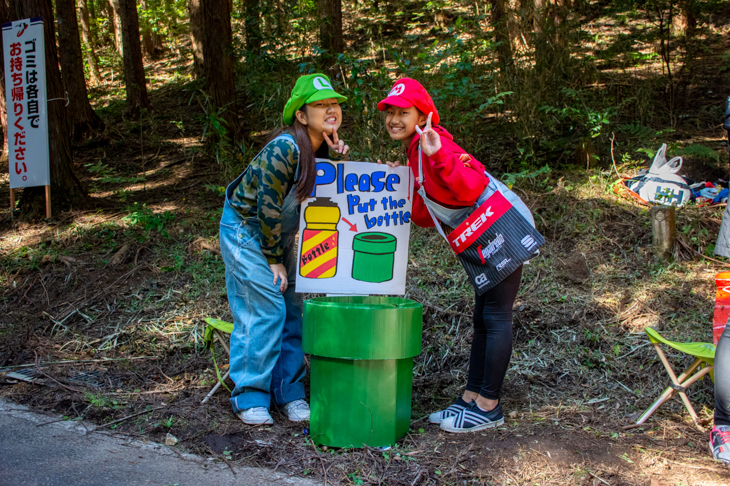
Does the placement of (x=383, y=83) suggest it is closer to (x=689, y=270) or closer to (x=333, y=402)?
(x=689, y=270)

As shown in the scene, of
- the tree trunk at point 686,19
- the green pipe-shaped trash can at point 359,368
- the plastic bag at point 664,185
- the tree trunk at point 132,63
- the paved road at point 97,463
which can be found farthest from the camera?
the tree trunk at point 132,63

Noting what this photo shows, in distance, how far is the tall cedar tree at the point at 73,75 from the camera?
10719 millimetres

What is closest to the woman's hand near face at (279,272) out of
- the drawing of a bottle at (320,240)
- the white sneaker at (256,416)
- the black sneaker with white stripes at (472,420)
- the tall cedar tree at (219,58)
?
the drawing of a bottle at (320,240)

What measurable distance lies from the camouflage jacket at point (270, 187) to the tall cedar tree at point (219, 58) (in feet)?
17.3

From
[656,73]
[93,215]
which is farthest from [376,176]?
[656,73]

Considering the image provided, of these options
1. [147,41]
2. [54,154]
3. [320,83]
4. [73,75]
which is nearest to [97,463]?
[320,83]

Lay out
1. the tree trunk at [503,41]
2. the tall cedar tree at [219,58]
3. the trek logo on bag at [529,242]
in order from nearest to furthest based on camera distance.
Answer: the trek logo on bag at [529,242], the tree trunk at [503,41], the tall cedar tree at [219,58]

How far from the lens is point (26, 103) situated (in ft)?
21.7

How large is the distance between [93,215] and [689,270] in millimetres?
6547

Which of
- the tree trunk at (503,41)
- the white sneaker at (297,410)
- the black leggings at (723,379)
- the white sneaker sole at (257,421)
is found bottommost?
the white sneaker at (297,410)

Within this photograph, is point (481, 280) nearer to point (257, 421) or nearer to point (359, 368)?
point (359, 368)

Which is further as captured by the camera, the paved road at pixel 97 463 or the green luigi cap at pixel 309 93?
the green luigi cap at pixel 309 93

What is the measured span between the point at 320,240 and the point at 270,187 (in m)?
0.47

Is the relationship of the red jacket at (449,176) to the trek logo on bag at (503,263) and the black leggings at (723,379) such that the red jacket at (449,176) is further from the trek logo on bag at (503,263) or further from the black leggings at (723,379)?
the black leggings at (723,379)
